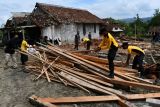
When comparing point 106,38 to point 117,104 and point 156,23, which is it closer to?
point 117,104

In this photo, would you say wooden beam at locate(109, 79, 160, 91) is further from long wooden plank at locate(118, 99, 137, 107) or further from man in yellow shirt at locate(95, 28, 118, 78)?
long wooden plank at locate(118, 99, 137, 107)

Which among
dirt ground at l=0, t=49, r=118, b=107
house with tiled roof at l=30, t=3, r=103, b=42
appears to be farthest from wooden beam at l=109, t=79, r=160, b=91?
house with tiled roof at l=30, t=3, r=103, b=42

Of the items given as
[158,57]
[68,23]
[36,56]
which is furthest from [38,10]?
[36,56]

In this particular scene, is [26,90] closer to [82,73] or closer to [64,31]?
[82,73]

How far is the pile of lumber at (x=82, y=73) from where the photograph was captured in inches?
402

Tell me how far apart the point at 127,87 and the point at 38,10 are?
29.2 meters

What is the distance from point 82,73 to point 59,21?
23959mm

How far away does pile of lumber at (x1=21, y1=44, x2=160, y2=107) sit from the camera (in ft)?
33.5

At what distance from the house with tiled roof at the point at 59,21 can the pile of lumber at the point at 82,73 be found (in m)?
19.8

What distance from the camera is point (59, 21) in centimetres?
3547

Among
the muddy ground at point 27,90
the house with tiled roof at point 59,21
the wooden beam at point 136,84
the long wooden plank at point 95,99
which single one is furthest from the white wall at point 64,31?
the long wooden plank at point 95,99

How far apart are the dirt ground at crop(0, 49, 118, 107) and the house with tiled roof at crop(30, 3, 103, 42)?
21404mm

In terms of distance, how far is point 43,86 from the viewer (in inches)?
452

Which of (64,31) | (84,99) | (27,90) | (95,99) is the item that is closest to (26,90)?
(27,90)
